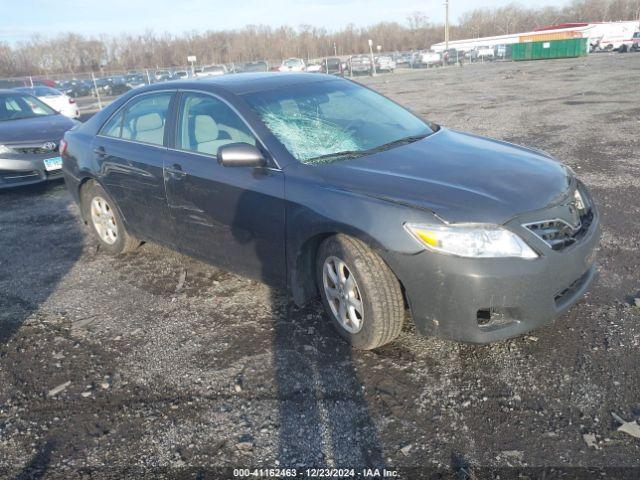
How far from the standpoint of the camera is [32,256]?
540cm

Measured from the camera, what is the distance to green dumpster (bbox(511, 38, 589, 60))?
4019 cm

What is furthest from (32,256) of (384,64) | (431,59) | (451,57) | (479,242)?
(451,57)

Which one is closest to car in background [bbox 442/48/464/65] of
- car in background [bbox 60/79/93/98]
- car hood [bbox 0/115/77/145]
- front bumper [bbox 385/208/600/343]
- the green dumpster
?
the green dumpster

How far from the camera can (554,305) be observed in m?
2.83

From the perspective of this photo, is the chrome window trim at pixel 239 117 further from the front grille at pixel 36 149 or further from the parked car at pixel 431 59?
the parked car at pixel 431 59

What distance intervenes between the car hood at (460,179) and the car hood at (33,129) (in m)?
6.43

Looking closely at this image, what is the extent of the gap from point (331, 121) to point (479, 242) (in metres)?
1.66

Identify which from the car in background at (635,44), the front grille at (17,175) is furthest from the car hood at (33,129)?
the car in background at (635,44)

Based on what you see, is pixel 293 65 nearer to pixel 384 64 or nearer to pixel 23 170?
pixel 384 64

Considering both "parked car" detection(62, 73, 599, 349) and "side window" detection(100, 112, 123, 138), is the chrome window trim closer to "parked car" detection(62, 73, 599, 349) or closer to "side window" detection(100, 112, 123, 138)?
"parked car" detection(62, 73, 599, 349)

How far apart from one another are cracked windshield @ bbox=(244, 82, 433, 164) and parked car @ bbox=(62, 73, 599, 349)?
0.01 m

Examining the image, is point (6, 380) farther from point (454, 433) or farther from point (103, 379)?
point (454, 433)

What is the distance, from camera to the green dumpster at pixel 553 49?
40.2 m

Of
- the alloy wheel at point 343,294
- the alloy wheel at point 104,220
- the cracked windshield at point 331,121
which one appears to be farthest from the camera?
the alloy wheel at point 104,220
